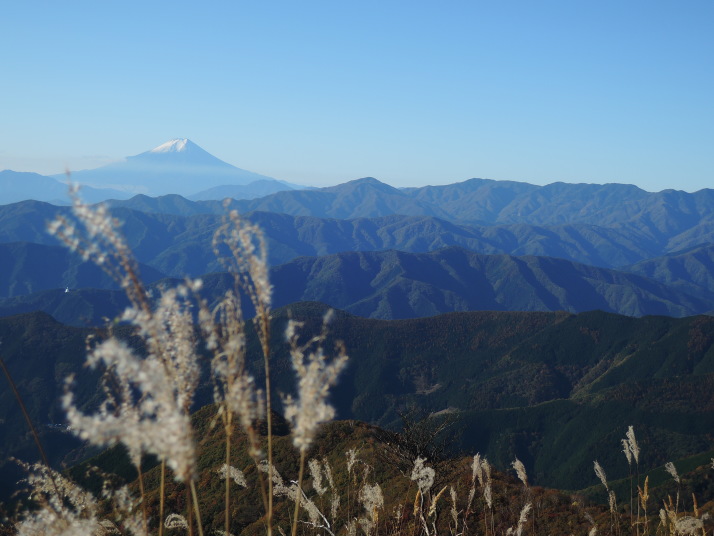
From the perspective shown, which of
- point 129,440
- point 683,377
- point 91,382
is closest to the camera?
point 129,440

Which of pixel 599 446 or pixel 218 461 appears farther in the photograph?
pixel 599 446

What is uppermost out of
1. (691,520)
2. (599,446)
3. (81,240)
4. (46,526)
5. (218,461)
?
(81,240)

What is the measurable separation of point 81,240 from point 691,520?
6130 mm

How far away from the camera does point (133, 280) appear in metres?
2.83

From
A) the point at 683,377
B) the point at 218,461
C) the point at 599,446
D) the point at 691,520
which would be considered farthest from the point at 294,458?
the point at 683,377

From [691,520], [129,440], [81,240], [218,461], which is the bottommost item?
[218,461]

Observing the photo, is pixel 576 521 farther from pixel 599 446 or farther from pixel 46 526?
pixel 599 446

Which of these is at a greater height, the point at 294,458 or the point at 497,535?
the point at 497,535

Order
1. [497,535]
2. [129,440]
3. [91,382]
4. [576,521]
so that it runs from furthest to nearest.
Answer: [91,382] → [576,521] → [497,535] → [129,440]

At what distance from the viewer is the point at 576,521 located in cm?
2633

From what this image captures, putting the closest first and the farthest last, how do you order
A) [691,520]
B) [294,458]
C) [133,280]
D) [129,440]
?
[129,440]
[133,280]
[691,520]
[294,458]

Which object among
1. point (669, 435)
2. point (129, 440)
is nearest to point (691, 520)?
point (129, 440)

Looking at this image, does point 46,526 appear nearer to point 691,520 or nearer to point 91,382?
point 691,520

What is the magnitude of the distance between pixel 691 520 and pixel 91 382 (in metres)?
204
